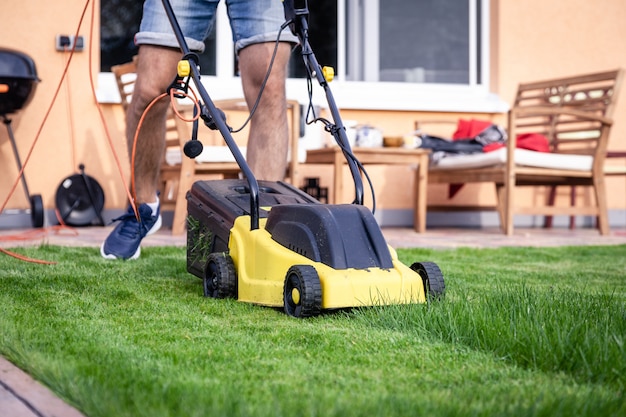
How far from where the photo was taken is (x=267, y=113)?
2795mm

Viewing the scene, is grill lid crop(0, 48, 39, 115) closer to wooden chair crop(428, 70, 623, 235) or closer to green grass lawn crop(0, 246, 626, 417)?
wooden chair crop(428, 70, 623, 235)

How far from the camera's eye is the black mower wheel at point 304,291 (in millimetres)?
1945

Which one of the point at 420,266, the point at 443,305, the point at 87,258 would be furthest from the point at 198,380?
the point at 87,258

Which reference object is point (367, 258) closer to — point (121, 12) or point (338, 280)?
point (338, 280)

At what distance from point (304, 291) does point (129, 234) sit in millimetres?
1353

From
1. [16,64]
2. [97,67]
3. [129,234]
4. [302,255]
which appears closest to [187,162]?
[16,64]

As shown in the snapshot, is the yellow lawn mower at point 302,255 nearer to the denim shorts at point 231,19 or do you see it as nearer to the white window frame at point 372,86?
the denim shorts at point 231,19

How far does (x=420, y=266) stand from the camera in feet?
7.09

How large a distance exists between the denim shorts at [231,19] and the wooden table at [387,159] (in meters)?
2.35

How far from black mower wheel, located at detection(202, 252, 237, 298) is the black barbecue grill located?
10.2ft

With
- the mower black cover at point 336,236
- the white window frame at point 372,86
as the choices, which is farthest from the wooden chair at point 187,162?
the mower black cover at point 336,236

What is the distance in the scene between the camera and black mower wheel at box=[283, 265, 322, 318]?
195 cm

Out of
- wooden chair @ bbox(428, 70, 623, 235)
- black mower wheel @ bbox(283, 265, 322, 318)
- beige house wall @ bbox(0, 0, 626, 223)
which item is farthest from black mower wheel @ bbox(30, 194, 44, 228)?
black mower wheel @ bbox(283, 265, 322, 318)

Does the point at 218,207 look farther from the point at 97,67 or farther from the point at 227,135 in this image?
the point at 97,67
